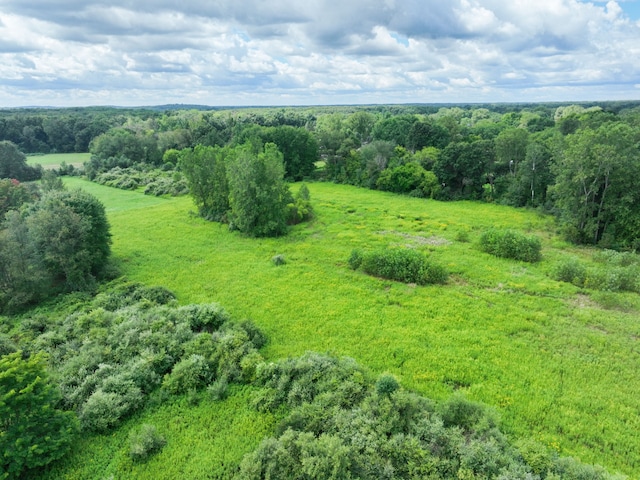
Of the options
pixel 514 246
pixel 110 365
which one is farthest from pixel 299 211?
pixel 110 365

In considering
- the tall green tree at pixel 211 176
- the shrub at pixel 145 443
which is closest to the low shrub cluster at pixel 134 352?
the shrub at pixel 145 443

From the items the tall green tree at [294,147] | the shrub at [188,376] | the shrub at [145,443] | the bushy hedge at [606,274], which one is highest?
the tall green tree at [294,147]

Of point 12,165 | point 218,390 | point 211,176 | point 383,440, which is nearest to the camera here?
point 383,440

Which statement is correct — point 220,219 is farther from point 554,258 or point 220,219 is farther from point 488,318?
point 554,258

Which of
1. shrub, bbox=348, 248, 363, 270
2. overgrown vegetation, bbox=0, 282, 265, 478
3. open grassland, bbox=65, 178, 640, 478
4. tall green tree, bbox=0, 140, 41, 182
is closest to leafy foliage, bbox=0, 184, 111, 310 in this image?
overgrown vegetation, bbox=0, 282, 265, 478

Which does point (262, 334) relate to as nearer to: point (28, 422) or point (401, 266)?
point (28, 422)

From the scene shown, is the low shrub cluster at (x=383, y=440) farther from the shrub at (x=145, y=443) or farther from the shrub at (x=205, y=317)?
the shrub at (x=205, y=317)
